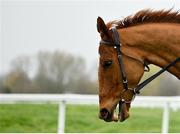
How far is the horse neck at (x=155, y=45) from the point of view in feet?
15.3

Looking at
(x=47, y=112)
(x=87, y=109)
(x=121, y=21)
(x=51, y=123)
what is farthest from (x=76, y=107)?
(x=121, y=21)

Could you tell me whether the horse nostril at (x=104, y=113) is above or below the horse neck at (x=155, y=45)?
below

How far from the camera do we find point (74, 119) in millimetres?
9461

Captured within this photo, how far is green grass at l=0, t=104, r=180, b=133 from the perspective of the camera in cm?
888

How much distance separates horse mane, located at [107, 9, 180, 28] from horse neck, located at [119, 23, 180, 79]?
3.9 inches

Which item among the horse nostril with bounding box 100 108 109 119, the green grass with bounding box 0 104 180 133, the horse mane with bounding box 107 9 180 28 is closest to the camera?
the horse nostril with bounding box 100 108 109 119

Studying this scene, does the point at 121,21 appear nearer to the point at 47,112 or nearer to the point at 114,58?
the point at 114,58

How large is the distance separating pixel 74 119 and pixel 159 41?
501 centimetres

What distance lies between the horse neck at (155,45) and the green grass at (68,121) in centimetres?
428

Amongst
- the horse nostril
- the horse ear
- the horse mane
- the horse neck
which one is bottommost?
the horse nostril

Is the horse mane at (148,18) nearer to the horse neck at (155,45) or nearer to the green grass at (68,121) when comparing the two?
the horse neck at (155,45)

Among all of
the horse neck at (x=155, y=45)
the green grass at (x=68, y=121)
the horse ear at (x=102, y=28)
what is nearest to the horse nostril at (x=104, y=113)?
the horse neck at (x=155, y=45)

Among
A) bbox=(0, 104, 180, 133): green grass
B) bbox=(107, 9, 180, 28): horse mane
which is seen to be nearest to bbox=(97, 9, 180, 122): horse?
bbox=(107, 9, 180, 28): horse mane

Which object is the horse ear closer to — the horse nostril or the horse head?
the horse head
